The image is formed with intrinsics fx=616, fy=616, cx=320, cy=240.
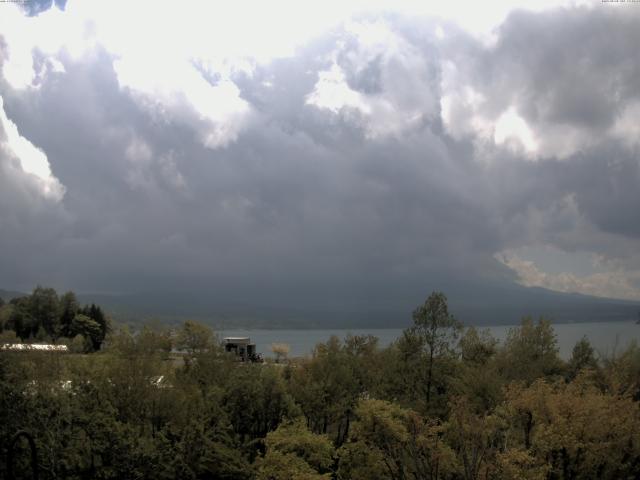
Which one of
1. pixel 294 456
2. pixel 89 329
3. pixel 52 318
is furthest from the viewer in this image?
pixel 52 318

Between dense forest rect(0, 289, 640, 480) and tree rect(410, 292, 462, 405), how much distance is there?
10cm

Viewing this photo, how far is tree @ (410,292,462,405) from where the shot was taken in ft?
177

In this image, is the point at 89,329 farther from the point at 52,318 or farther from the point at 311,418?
the point at 311,418

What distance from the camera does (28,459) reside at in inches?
1517

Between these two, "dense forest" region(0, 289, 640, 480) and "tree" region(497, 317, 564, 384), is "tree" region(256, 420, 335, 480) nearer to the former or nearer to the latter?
"dense forest" region(0, 289, 640, 480)

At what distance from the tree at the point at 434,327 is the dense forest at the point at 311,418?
3.9 inches

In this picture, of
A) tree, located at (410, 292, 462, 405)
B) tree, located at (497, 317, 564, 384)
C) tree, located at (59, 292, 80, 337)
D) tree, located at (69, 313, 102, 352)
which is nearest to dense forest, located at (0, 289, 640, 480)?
tree, located at (410, 292, 462, 405)

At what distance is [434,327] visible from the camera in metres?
54.1

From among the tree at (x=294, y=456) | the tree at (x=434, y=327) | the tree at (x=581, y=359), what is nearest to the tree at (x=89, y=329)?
the tree at (x=581, y=359)

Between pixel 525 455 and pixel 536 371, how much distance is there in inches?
1554

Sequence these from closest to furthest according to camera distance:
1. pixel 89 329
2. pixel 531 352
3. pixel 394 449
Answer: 1. pixel 394 449
2. pixel 531 352
3. pixel 89 329

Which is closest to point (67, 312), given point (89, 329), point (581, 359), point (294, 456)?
point (89, 329)

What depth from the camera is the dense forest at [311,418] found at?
37.6 metres

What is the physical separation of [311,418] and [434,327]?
521 inches
